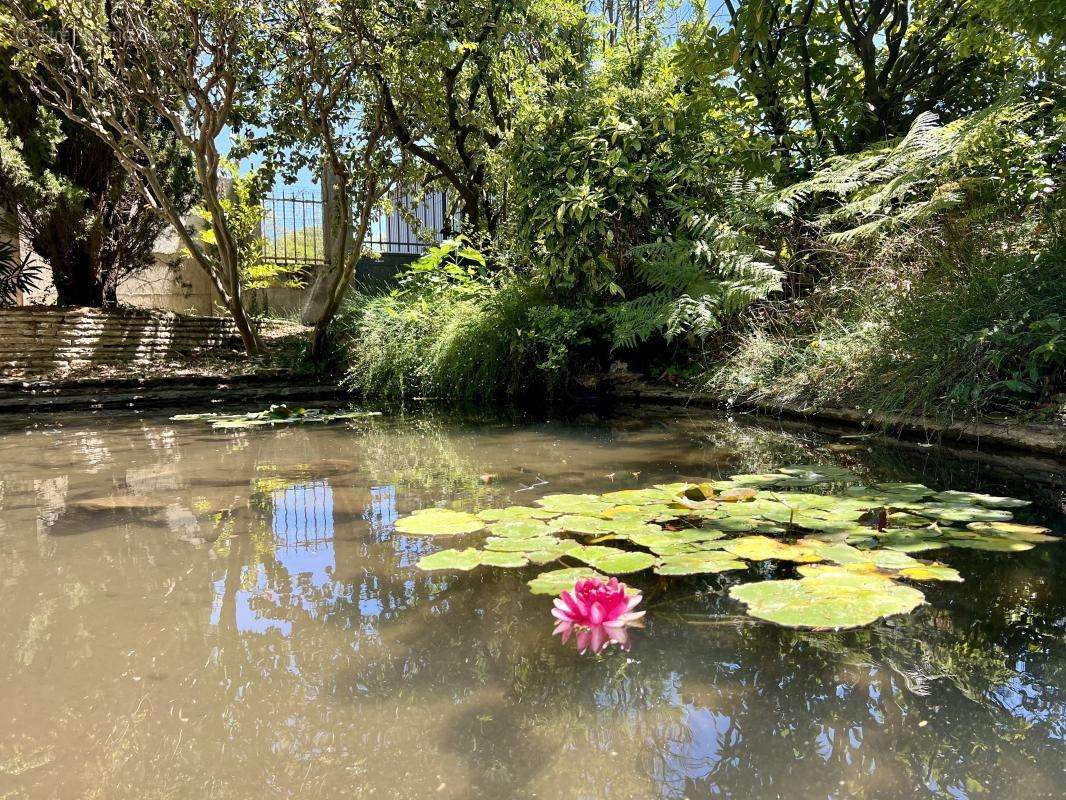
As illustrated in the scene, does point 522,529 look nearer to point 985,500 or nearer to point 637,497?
point 637,497

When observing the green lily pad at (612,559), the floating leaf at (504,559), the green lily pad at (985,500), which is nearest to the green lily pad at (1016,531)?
the green lily pad at (985,500)

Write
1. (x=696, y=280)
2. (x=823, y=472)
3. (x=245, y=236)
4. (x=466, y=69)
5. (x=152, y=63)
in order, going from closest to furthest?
(x=823, y=472) → (x=696, y=280) → (x=152, y=63) → (x=466, y=69) → (x=245, y=236)

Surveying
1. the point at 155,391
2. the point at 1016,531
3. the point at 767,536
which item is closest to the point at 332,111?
the point at 155,391

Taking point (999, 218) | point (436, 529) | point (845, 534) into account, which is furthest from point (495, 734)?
point (999, 218)

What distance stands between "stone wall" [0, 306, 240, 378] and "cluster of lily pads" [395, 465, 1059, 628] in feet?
21.4

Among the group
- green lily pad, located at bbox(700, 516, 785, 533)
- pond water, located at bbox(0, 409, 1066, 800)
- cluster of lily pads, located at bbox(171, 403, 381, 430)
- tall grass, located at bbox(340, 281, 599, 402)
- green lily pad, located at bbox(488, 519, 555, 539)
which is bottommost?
pond water, located at bbox(0, 409, 1066, 800)

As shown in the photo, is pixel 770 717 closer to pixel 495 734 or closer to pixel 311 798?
pixel 495 734

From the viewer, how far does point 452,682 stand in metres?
1.32

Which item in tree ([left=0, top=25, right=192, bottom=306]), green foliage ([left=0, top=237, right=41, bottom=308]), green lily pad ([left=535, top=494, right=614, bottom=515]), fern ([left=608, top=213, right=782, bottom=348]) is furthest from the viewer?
green foliage ([left=0, top=237, right=41, bottom=308])

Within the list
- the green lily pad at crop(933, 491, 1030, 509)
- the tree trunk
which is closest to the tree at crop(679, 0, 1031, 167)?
the green lily pad at crop(933, 491, 1030, 509)

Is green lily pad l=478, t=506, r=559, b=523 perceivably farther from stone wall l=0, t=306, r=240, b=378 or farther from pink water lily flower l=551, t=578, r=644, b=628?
stone wall l=0, t=306, r=240, b=378

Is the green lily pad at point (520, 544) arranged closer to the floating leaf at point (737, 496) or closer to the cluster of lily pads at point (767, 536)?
the cluster of lily pads at point (767, 536)

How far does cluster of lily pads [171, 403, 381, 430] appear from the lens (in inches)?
193

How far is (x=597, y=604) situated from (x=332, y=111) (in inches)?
291
